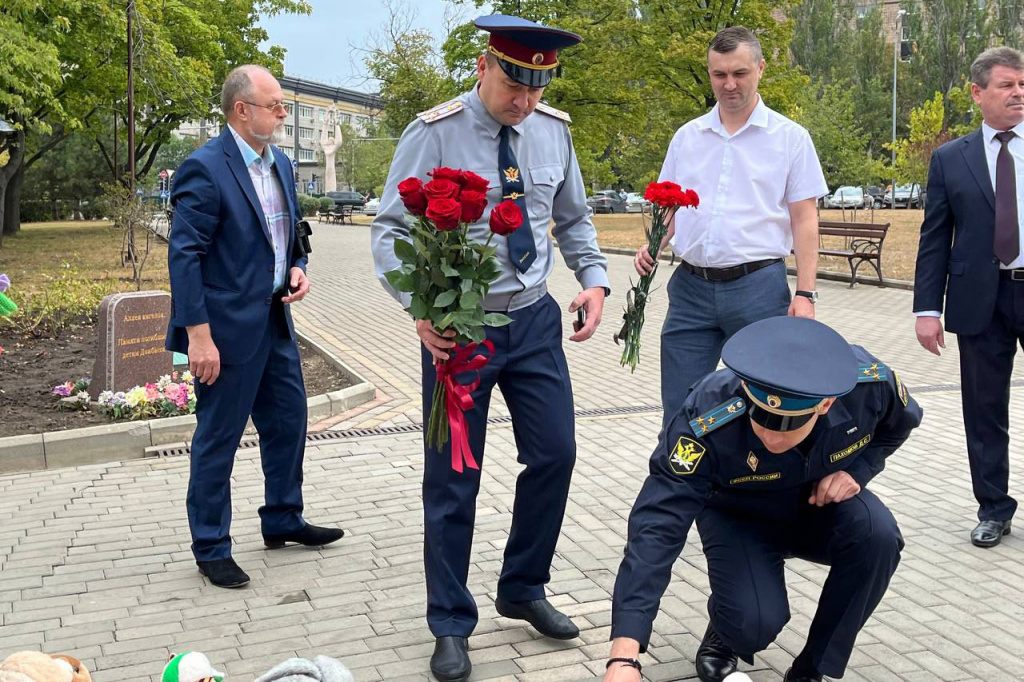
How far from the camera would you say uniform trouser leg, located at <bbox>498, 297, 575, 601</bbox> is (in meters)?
3.74

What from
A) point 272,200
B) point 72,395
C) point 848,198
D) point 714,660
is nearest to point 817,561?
point 714,660

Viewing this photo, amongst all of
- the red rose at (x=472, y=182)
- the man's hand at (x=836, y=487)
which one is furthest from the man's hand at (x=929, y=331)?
the red rose at (x=472, y=182)

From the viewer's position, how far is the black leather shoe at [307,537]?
4961mm

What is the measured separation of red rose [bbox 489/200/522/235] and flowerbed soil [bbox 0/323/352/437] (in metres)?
4.85

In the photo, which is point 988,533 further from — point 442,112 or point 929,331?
point 442,112

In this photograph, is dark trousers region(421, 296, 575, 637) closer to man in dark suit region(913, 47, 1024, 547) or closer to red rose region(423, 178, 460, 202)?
red rose region(423, 178, 460, 202)

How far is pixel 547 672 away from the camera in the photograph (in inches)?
144

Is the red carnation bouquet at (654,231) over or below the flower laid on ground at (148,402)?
over

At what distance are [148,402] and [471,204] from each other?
193 inches

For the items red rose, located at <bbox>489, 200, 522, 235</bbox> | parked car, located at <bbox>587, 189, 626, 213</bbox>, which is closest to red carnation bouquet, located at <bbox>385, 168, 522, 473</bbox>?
red rose, located at <bbox>489, 200, 522, 235</bbox>

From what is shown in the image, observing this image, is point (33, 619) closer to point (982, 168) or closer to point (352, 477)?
point (352, 477)

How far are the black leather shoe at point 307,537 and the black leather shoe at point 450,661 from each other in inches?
56.6

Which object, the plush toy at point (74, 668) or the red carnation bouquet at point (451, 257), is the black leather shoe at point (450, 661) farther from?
the plush toy at point (74, 668)

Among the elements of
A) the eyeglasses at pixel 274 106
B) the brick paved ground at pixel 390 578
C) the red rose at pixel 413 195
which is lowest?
the brick paved ground at pixel 390 578
